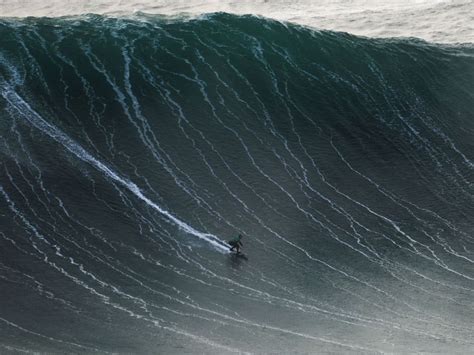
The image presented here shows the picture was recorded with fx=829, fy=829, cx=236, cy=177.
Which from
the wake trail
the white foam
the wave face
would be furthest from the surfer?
the white foam

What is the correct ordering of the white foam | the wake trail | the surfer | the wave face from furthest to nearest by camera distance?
the white foam
the wake trail
the surfer
the wave face

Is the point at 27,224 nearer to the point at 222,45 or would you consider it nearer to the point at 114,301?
the point at 114,301

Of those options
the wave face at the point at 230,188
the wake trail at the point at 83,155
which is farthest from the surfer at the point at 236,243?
the wake trail at the point at 83,155

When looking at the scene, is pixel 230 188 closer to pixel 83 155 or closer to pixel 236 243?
pixel 236 243

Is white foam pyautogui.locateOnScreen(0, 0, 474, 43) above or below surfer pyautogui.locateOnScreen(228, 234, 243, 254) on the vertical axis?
above

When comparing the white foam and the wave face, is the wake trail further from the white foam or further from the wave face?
the white foam

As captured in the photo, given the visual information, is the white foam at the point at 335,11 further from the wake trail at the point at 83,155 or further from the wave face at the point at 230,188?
the wake trail at the point at 83,155

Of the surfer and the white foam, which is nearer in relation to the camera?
the surfer

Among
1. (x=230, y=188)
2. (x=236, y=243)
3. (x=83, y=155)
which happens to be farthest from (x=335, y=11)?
(x=236, y=243)
